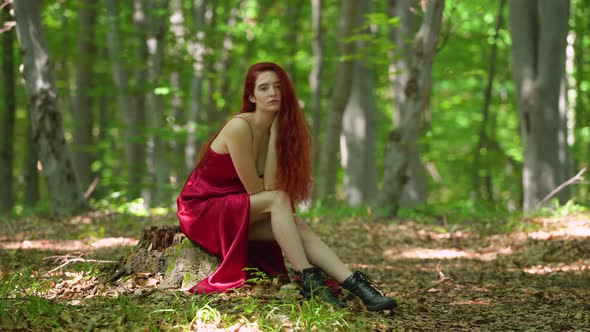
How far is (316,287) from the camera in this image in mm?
4117

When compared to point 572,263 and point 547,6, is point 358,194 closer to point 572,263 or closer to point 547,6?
point 547,6

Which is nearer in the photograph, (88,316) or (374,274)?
(88,316)

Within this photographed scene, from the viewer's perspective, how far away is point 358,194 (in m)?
13.1

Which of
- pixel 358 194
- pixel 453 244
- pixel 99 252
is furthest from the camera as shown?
pixel 358 194

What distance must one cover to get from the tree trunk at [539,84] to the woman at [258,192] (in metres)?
5.58

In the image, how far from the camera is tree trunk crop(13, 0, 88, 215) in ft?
27.7

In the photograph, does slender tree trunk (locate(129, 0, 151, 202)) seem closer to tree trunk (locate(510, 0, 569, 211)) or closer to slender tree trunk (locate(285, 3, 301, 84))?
slender tree trunk (locate(285, 3, 301, 84))

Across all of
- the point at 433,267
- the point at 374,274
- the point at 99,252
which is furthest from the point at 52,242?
the point at 433,267

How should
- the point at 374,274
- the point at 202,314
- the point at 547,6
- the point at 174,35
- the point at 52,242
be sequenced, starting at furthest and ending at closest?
the point at 174,35, the point at 547,6, the point at 52,242, the point at 374,274, the point at 202,314

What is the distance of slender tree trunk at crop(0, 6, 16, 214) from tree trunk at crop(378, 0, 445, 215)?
295 inches

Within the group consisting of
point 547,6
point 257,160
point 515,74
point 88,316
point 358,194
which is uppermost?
point 547,6

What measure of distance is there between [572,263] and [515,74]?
3.82m

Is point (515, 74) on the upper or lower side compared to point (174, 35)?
lower

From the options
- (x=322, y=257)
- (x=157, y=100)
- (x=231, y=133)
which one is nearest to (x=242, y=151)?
(x=231, y=133)
